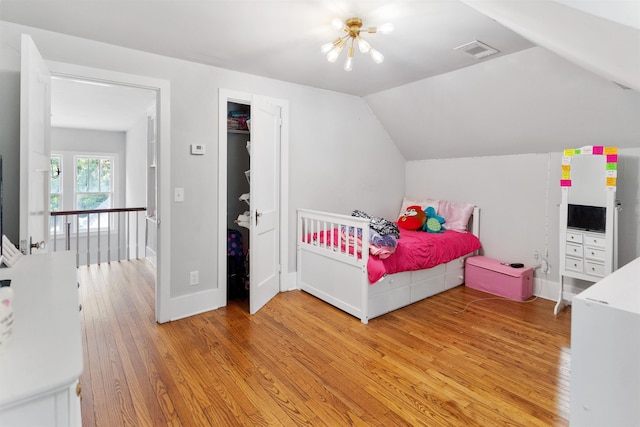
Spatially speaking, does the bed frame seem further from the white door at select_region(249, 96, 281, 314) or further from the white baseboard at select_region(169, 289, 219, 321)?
the white baseboard at select_region(169, 289, 219, 321)

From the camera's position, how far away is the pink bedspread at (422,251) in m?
2.90

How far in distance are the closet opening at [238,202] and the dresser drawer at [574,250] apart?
2.96 m

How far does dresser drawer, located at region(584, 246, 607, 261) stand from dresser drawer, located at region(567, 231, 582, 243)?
0.09 metres

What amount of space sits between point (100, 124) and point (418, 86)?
5584 millimetres

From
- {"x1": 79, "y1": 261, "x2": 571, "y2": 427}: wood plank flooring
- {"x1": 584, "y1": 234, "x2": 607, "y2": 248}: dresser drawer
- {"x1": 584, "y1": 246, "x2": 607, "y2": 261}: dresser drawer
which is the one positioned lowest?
{"x1": 79, "y1": 261, "x2": 571, "y2": 427}: wood plank flooring

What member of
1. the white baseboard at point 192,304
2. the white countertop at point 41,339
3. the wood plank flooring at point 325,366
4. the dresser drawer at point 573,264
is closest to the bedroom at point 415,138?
the white baseboard at point 192,304

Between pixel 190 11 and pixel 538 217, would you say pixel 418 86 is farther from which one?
pixel 190 11

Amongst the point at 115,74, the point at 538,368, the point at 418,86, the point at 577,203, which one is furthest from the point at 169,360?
the point at 577,203

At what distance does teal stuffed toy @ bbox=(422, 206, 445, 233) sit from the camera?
3949mm

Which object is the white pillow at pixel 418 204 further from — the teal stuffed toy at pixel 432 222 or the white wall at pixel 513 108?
the white wall at pixel 513 108

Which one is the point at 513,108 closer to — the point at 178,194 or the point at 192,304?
the point at 178,194

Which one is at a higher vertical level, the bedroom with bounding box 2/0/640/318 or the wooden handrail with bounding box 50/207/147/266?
the bedroom with bounding box 2/0/640/318

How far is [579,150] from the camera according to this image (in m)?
2.93

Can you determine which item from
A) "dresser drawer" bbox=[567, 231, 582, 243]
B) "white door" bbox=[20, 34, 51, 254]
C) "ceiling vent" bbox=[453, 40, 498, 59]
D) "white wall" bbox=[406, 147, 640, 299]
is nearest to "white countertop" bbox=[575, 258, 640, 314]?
"ceiling vent" bbox=[453, 40, 498, 59]
